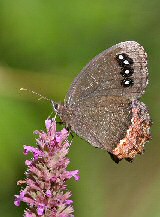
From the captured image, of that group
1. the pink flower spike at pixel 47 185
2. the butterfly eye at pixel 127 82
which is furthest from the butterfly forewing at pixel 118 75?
the pink flower spike at pixel 47 185

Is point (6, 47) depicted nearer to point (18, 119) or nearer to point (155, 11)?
point (18, 119)

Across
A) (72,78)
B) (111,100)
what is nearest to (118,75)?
(111,100)

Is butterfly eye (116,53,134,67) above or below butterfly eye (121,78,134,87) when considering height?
above

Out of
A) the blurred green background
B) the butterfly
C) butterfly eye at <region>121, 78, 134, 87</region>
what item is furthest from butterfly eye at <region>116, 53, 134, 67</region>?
the blurred green background

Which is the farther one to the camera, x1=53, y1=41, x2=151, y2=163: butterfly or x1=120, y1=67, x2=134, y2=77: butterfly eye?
x1=120, y1=67, x2=134, y2=77: butterfly eye

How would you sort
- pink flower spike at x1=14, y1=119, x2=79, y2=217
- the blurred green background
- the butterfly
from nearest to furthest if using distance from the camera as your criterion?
pink flower spike at x1=14, y1=119, x2=79, y2=217 → the butterfly → the blurred green background

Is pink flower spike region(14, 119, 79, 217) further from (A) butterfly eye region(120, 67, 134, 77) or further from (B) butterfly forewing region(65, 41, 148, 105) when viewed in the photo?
(A) butterfly eye region(120, 67, 134, 77)

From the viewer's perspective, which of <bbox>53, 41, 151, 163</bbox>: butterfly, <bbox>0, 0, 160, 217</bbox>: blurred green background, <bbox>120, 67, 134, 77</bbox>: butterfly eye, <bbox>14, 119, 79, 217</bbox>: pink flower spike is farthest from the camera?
<bbox>0, 0, 160, 217</bbox>: blurred green background
